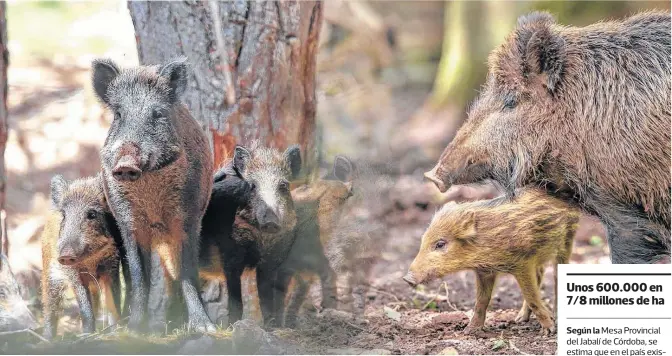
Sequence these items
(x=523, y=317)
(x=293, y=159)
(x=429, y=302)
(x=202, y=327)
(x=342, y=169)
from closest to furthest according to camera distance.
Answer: (x=202, y=327), (x=293, y=159), (x=342, y=169), (x=523, y=317), (x=429, y=302)

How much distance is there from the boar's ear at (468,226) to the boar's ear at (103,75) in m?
1.90

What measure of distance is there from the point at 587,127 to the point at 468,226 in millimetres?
820

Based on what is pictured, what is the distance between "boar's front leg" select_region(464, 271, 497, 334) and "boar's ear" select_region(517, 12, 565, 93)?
1076 mm

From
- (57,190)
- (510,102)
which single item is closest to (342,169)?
(510,102)

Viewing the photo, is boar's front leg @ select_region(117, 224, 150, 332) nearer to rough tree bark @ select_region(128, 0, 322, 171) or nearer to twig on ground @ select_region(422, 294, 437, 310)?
rough tree bark @ select_region(128, 0, 322, 171)

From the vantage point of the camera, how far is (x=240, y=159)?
155 inches

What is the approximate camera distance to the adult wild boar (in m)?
3.50

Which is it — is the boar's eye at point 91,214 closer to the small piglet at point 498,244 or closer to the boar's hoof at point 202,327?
the boar's hoof at point 202,327

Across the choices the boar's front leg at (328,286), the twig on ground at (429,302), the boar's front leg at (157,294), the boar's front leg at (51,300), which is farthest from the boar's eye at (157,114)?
the twig on ground at (429,302)

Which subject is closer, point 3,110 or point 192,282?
point 192,282

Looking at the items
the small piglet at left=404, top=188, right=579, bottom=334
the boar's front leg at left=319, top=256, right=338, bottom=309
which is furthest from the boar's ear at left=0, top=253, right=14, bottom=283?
the small piglet at left=404, top=188, right=579, bottom=334

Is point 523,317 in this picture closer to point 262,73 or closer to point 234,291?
point 234,291

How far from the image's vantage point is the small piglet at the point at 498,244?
13.9 feet

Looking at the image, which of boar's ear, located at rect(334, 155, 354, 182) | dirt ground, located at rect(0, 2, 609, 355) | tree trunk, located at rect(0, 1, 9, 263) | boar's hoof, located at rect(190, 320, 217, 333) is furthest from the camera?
tree trunk, located at rect(0, 1, 9, 263)
